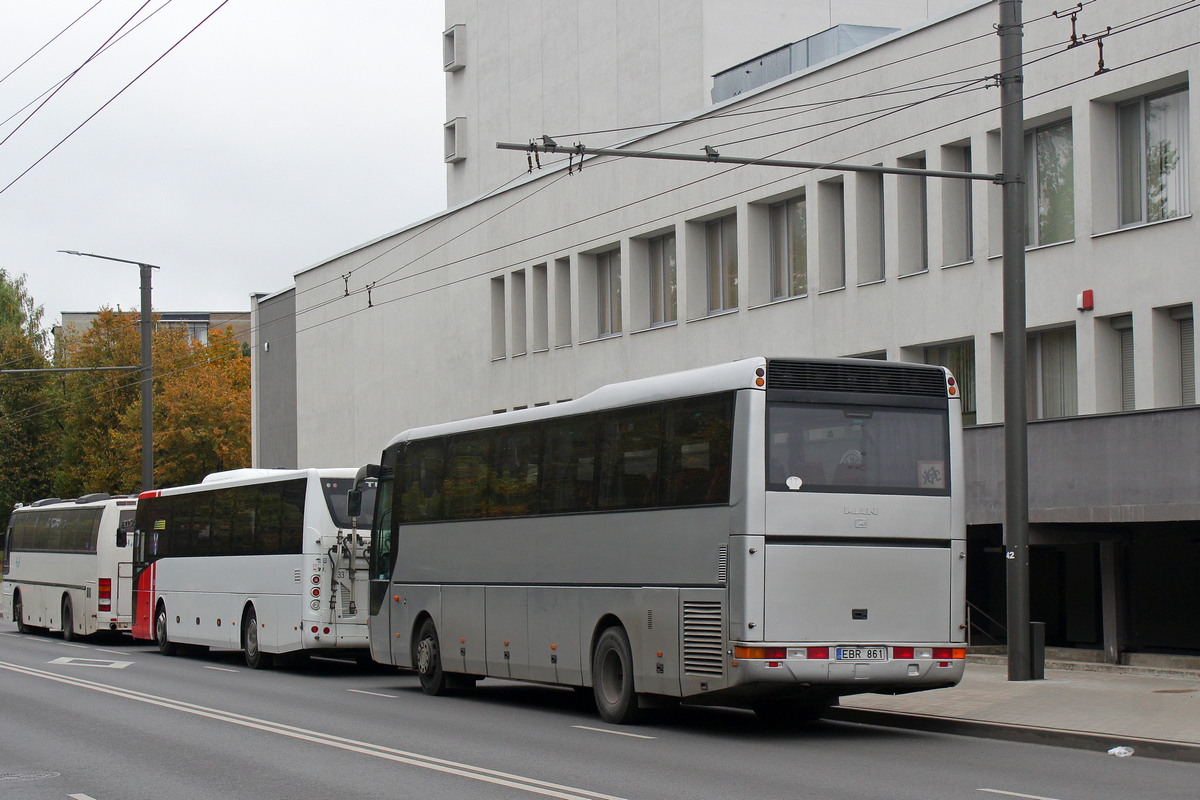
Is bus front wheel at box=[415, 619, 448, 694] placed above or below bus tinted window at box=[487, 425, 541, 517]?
below

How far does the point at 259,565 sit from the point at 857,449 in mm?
13175

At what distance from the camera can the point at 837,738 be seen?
46.3 feet

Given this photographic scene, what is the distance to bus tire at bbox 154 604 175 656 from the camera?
2862cm

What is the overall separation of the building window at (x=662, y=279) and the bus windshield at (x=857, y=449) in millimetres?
17437

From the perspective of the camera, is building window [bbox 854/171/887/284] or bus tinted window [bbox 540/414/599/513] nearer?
bus tinted window [bbox 540/414/599/513]

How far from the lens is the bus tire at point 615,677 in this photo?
1523cm

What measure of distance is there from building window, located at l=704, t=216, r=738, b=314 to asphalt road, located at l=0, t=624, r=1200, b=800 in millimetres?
12230

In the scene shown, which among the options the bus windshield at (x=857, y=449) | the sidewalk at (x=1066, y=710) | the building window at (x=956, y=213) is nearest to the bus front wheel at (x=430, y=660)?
the sidewalk at (x=1066, y=710)

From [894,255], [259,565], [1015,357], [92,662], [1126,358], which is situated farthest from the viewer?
[92,662]

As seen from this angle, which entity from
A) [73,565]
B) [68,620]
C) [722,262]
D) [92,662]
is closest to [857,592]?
[92,662]

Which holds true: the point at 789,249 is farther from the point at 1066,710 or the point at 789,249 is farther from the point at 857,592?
the point at 857,592

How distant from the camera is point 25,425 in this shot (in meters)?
77.9

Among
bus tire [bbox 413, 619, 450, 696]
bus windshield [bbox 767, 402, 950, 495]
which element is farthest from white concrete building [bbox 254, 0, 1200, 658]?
bus tire [bbox 413, 619, 450, 696]

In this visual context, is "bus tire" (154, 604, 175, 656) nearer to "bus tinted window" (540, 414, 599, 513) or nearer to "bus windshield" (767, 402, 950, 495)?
"bus tinted window" (540, 414, 599, 513)
